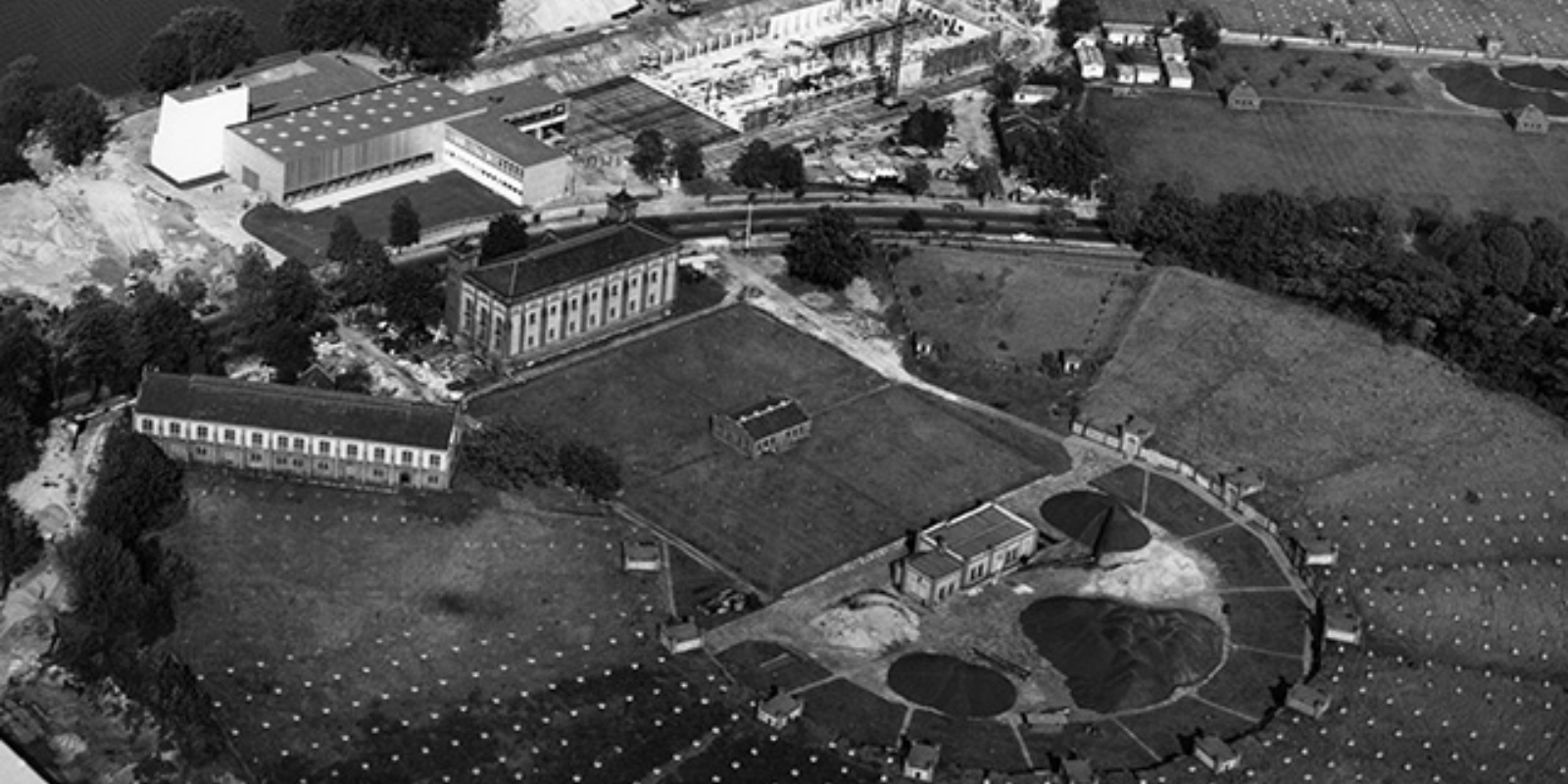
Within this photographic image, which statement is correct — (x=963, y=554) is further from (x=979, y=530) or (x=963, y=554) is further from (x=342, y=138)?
(x=342, y=138)

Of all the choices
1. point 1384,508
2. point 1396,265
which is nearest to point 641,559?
point 1384,508

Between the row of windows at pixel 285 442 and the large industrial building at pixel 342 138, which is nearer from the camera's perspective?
the row of windows at pixel 285 442

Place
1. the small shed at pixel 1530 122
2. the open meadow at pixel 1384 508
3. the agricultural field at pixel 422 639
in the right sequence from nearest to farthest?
the agricultural field at pixel 422 639
the open meadow at pixel 1384 508
the small shed at pixel 1530 122

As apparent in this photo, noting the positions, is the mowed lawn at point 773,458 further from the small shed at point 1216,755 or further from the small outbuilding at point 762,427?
the small shed at point 1216,755

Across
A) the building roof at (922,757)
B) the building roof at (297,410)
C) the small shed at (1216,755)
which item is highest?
the building roof at (297,410)

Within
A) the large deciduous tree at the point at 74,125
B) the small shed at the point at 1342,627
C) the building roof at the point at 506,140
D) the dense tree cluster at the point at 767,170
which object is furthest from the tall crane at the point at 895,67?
the small shed at the point at 1342,627

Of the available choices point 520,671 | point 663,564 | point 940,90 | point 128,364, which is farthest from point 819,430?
point 940,90

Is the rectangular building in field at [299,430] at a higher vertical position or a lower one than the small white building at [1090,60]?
higher

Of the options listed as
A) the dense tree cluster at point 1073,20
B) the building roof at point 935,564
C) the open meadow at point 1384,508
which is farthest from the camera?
the dense tree cluster at point 1073,20
